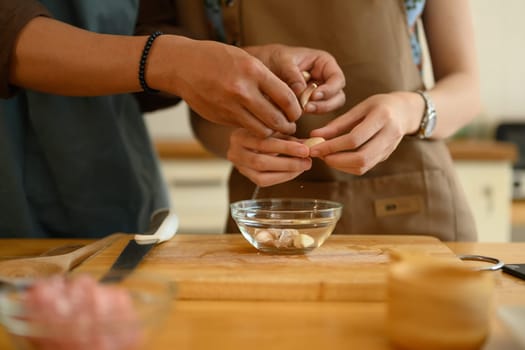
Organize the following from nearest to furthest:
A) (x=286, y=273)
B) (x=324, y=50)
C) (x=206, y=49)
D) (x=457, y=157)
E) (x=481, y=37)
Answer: (x=286, y=273) < (x=206, y=49) < (x=324, y=50) < (x=457, y=157) < (x=481, y=37)

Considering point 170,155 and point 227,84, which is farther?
point 170,155

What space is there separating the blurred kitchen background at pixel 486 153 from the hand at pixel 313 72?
1.42 metres

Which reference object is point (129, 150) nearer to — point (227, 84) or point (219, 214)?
point (227, 84)

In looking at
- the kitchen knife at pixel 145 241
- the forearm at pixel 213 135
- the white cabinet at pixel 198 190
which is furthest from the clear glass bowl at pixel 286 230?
the white cabinet at pixel 198 190

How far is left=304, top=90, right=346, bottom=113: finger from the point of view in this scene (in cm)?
96

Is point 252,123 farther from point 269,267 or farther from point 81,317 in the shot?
point 81,317

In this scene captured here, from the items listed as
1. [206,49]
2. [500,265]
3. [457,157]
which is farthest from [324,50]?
[457,157]

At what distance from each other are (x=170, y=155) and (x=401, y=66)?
1432mm

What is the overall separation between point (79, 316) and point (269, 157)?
498mm

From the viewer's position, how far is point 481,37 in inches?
111

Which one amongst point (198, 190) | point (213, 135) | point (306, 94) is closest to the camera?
point (306, 94)

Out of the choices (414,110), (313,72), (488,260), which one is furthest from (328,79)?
(488,260)

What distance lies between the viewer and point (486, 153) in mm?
2307

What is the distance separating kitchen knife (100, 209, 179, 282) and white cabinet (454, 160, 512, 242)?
1.62 metres
